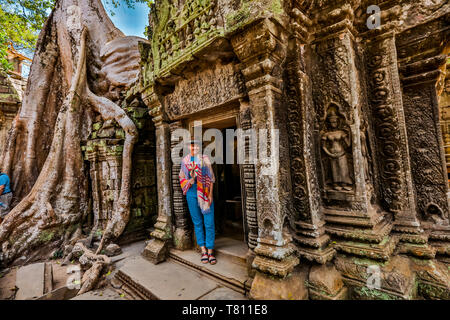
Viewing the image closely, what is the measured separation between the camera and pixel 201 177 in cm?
304

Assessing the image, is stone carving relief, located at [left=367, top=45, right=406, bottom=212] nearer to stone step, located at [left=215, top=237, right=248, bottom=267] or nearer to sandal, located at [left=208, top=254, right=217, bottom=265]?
stone step, located at [left=215, top=237, right=248, bottom=267]

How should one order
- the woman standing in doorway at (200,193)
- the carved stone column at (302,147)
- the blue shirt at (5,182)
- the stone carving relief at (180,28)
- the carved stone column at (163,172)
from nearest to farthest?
the carved stone column at (302,147) → the stone carving relief at (180,28) → the woman standing in doorway at (200,193) → the carved stone column at (163,172) → the blue shirt at (5,182)

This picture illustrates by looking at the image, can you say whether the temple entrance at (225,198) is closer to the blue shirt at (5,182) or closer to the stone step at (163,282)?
the stone step at (163,282)

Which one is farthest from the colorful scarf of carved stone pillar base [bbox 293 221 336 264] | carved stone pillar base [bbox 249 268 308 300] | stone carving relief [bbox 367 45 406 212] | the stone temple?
stone carving relief [bbox 367 45 406 212]

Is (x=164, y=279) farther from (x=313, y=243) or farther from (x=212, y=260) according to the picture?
(x=313, y=243)

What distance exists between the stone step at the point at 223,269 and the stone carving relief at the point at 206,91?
2.17 m

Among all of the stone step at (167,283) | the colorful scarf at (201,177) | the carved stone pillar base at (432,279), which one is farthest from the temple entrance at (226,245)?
the carved stone pillar base at (432,279)

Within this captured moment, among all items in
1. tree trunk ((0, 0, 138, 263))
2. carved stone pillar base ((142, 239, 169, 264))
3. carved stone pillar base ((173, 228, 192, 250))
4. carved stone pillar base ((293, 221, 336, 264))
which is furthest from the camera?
tree trunk ((0, 0, 138, 263))

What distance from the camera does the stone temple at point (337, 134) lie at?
2.10m

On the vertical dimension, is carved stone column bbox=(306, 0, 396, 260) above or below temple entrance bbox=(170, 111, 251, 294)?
above

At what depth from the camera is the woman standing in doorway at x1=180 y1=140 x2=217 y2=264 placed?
2.98 m

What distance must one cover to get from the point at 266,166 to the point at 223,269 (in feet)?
4.79

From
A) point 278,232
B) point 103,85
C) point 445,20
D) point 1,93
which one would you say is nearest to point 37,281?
point 278,232
